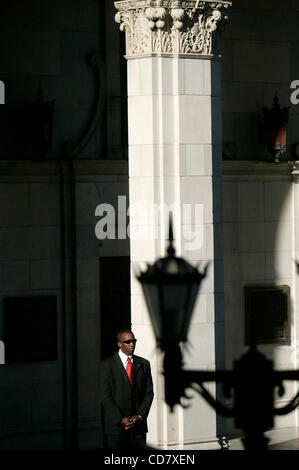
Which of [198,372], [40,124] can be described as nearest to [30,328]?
[40,124]

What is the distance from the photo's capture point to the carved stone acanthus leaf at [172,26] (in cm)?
1245

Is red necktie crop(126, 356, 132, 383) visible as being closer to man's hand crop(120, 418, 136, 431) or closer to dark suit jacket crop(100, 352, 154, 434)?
dark suit jacket crop(100, 352, 154, 434)

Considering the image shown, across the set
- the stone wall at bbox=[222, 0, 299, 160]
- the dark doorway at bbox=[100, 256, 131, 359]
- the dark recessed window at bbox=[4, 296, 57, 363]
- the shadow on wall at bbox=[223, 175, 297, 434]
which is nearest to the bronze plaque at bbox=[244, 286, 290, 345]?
the shadow on wall at bbox=[223, 175, 297, 434]

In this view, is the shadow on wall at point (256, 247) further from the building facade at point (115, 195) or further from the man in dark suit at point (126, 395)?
the man in dark suit at point (126, 395)

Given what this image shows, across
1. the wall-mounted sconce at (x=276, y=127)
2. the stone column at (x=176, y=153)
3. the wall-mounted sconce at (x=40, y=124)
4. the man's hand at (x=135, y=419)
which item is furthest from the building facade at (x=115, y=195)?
the man's hand at (x=135, y=419)

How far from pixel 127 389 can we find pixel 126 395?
0.07m

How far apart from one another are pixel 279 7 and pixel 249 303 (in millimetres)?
4785

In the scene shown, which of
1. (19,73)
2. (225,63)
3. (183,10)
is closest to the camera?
(183,10)

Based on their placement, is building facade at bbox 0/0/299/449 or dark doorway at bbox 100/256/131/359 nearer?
building facade at bbox 0/0/299/449

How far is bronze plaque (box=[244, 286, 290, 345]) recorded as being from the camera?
17281mm

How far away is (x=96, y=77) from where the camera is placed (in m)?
16.4

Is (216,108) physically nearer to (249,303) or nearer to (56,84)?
(56,84)

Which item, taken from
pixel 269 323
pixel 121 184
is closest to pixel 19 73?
pixel 121 184

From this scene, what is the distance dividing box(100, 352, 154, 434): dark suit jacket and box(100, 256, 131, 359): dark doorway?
4146mm
